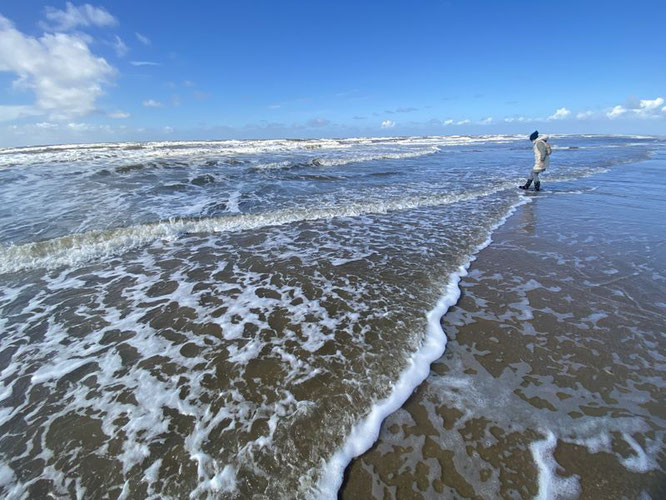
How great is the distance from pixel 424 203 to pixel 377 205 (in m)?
1.80

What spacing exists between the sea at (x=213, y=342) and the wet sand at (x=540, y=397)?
0.53ft

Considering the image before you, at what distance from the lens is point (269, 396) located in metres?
3.28

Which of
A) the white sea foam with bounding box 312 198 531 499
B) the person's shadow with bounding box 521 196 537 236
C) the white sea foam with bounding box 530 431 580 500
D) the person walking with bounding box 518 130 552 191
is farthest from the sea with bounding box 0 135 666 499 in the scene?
the person walking with bounding box 518 130 552 191

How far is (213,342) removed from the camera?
4227 mm

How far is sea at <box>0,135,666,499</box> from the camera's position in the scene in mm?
2660

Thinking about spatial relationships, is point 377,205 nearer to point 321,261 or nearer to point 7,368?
point 321,261

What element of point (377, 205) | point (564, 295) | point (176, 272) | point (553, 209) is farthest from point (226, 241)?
point (553, 209)

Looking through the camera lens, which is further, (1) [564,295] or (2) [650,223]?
(2) [650,223]

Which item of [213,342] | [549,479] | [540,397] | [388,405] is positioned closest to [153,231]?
[213,342]

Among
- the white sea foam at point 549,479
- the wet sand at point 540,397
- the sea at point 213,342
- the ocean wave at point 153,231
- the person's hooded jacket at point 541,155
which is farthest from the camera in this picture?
the person's hooded jacket at point 541,155

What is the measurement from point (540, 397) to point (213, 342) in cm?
362

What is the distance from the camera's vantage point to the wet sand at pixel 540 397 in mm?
2475

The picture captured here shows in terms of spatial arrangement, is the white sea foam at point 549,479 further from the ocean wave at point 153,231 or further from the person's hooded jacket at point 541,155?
the person's hooded jacket at point 541,155

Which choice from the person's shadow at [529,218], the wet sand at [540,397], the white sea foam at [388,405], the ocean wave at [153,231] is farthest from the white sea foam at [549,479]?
the ocean wave at [153,231]
